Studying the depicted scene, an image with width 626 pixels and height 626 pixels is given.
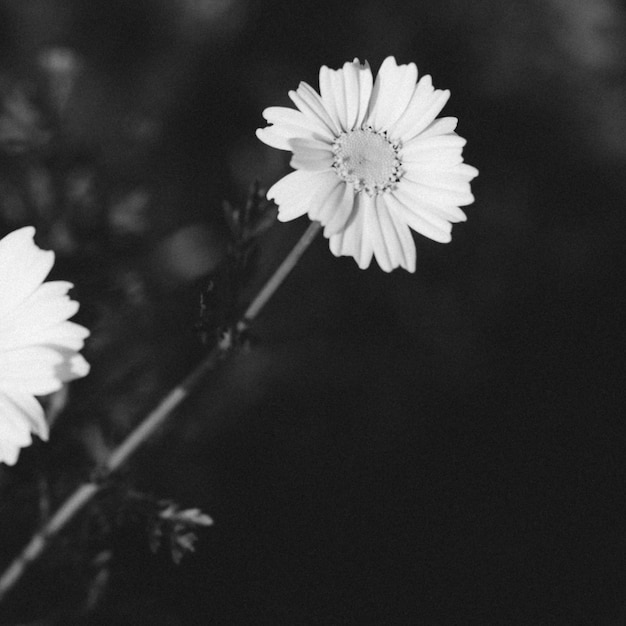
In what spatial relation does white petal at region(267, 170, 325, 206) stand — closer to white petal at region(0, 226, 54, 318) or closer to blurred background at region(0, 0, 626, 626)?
white petal at region(0, 226, 54, 318)

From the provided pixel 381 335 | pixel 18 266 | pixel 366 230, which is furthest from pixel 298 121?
pixel 381 335

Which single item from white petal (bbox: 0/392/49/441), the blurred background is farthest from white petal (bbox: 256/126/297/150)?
the blurred background

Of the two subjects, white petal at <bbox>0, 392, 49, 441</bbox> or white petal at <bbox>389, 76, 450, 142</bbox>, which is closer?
white petal at <bbox>0, 392, 49, 441</bbox>

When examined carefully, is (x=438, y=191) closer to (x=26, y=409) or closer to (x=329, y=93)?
(x=329, y=93)

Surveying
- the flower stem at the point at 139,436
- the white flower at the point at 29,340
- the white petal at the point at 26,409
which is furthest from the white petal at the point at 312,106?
the white petal at the point at 26,409

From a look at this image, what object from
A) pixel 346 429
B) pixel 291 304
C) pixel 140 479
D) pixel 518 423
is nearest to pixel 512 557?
pixel 518 423

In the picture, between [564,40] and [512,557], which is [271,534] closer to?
[512,557]
